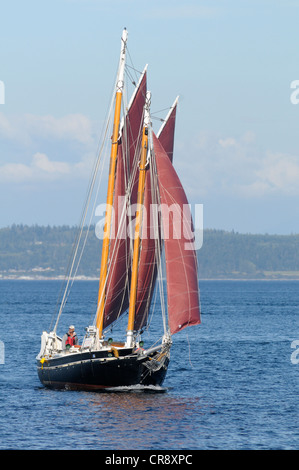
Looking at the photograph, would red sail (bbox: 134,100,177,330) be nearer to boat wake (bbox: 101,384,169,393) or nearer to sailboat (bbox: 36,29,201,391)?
sailboat (bbox: 36,29,201,391)

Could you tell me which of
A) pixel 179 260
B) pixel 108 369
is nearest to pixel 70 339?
pixel 108 369

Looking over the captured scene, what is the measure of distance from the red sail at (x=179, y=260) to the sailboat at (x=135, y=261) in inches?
2.1

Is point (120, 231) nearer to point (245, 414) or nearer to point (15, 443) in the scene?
point (245, 414)

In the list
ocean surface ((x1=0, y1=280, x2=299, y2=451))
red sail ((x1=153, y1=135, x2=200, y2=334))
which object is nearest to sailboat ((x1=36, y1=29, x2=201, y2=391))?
red sail ((x1=153, y1=135, x2=200, y2=334))

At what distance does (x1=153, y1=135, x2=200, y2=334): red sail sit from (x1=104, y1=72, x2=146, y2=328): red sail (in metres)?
4.99

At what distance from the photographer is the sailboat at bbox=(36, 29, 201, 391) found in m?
47.0

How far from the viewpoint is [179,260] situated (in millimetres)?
46938

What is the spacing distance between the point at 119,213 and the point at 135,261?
13.2 ft

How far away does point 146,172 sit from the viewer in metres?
51.0

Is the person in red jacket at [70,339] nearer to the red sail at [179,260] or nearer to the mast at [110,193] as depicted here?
the mast at [110,193]

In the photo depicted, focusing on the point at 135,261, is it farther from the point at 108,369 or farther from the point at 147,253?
the point at 108,369
